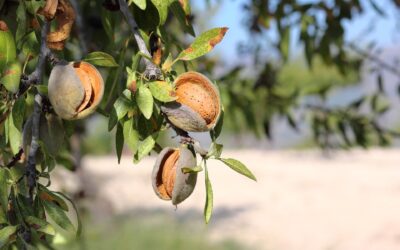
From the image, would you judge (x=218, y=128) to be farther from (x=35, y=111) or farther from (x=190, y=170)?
(x=35, y=111)

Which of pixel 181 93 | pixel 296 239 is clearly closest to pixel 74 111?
pixel 181 93

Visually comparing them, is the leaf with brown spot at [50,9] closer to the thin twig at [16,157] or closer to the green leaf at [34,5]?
the green leaf at [34,5]

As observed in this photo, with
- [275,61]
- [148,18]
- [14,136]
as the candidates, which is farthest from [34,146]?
[275,61]

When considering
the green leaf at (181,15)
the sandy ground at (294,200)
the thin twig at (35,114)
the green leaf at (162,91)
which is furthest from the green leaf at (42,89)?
the sandy ground at (294,200)

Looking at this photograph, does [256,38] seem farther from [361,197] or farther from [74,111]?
[361,197]

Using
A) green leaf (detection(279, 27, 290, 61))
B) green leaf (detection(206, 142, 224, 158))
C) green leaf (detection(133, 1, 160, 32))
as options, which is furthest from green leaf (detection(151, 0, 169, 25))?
green leaf (detection(279, 27, 290, 61))

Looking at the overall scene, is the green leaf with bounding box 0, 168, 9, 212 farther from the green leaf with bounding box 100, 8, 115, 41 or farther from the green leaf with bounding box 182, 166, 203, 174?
the green leaf with bounding box 100, 8, 115, 41
